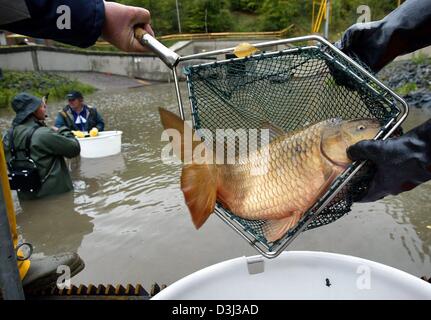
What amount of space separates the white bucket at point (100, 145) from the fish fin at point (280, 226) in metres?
5.18

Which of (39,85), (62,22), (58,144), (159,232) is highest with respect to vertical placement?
(62,22)

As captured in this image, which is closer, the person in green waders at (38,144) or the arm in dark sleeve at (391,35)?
the arm in dark sleeve at (391,35)

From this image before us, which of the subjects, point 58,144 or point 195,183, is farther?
point 58,144

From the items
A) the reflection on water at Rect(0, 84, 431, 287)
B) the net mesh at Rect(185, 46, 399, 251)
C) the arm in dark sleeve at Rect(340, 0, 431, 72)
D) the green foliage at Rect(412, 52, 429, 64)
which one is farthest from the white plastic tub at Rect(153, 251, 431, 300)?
the green foliage at Rect(412, 52, 429, 64)

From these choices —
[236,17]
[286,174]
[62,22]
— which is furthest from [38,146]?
[236,17]

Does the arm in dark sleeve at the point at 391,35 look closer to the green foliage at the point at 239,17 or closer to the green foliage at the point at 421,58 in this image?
the green foliage at the point at 421,58

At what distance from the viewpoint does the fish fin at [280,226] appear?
1.63m

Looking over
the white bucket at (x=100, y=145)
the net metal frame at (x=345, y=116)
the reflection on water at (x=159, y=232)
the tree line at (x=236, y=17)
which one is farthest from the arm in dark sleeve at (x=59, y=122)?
the tree line at (x=236, y=17)

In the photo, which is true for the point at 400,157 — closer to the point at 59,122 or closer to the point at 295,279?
the point at 295,279

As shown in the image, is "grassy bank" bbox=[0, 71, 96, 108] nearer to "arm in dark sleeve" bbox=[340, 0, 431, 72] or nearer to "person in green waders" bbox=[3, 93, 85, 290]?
"person in green waders" bbox=[3, 93, 85, 290]

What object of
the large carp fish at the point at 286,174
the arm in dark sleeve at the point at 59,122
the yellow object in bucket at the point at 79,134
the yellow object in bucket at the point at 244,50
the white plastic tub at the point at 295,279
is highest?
the yellow object in bucket at the point at 244,50

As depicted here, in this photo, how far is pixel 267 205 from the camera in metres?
1.67

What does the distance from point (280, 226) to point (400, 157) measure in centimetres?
58

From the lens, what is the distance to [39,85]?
19281 mm
